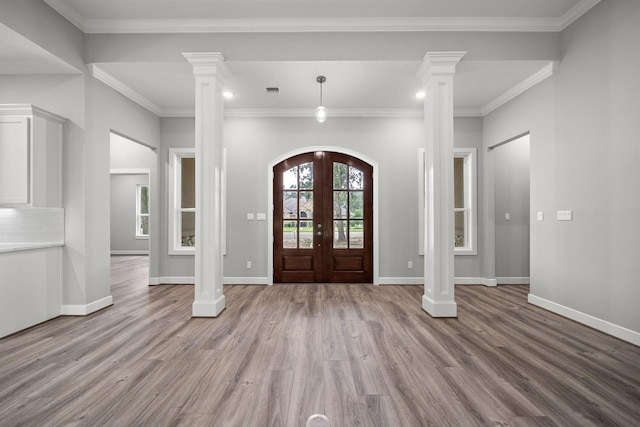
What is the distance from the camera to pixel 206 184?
358cm

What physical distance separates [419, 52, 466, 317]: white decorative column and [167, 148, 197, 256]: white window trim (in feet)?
13.0

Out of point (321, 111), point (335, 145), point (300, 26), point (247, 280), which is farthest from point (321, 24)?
point (247, 280)

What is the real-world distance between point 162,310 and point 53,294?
3.78 feet

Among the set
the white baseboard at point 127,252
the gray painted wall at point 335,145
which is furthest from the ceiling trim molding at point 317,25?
the white baseboard at point 127,252

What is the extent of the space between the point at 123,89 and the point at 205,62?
1.60 meters

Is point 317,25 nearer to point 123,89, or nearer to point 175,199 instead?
point 123,89

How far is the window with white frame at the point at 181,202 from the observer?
215 inches

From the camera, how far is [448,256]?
139 inches

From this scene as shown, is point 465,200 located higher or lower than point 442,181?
lower

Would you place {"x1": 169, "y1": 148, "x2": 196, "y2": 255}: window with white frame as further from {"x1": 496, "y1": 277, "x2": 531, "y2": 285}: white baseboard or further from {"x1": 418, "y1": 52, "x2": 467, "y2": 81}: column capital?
{"x1": 496, "y1": 277, "x2": 531, "y2": 285}: white baseboard

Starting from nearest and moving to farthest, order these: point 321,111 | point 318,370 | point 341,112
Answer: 1. point 318,370
2. point 321,111
3. point 341,112

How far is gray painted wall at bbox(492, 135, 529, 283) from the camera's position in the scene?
211 inches

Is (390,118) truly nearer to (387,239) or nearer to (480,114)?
(480,114)

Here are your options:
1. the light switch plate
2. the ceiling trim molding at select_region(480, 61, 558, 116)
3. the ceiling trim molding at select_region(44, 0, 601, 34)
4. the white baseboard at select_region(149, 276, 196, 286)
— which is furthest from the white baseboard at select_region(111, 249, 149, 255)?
the light switch plate
